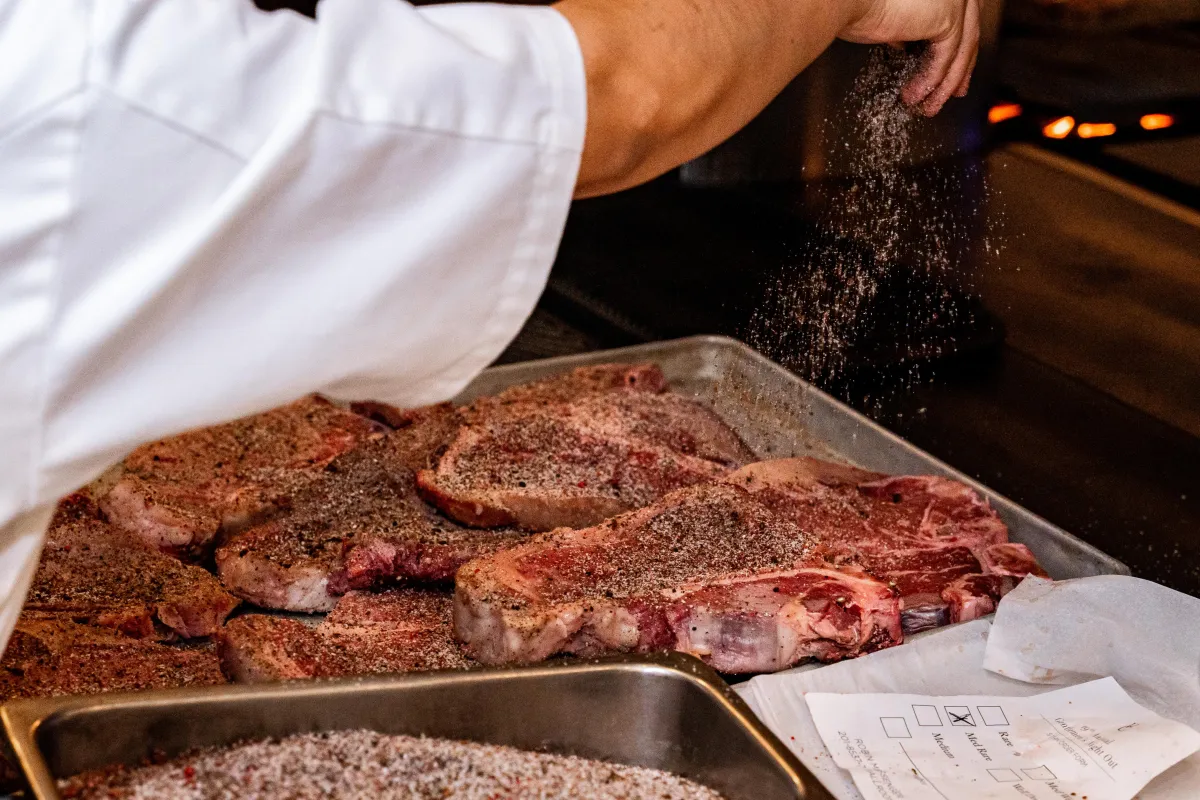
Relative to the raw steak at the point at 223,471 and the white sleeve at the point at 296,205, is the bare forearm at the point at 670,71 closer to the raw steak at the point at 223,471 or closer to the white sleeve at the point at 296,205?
the white sleeve at the point at 296,205

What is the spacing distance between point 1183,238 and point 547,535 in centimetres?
143

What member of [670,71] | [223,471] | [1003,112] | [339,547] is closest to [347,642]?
[339,547]

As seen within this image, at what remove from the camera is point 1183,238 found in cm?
266

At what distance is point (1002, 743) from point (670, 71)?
1301 mm

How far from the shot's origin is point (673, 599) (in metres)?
2.32

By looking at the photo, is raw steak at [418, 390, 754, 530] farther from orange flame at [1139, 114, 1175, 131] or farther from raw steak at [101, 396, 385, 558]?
orange flame at [1139, 114, 1175, 131]

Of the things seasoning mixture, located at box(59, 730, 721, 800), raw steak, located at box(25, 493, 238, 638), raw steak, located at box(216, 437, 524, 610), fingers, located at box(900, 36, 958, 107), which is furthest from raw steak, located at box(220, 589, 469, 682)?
fingers, located at box(900, 36, 958, 107)

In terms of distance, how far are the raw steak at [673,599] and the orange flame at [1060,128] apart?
1.06 metres

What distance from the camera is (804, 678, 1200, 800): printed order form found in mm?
2053

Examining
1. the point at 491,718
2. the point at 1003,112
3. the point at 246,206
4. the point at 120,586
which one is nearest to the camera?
the point at 246,206

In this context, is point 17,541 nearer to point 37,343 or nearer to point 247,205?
point 37,343

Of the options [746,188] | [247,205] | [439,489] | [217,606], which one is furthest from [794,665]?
[746,188]

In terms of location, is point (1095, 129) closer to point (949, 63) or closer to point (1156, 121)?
point (1156, 121)

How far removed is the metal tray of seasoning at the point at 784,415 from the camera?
2873 millimetres
